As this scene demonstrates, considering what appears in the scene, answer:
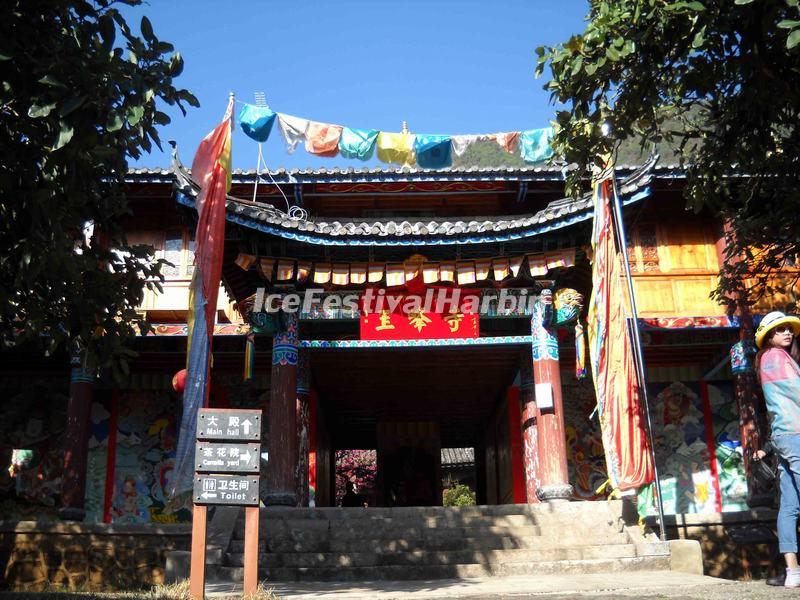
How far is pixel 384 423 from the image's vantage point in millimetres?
16531

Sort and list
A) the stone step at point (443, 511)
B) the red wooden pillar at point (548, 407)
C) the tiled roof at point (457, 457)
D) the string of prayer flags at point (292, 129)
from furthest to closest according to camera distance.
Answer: the tiled roof at point (457, 457) < the string of prayer flags at point (292, 129) < the red wooden pillar at point (548, 407) < the stone step at point (443, 511)

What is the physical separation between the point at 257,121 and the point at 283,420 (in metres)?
7.57

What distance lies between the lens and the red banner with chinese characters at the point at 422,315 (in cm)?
1091

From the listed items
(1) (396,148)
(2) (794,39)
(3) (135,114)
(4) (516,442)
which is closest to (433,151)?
(1) (396,148)

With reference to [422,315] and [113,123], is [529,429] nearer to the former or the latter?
[422,315]

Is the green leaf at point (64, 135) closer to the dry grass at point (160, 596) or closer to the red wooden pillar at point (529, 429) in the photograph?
the dry grass at point (160, 596)

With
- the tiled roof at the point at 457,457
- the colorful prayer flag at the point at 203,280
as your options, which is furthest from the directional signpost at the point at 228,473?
the tiled roof at the point at 457,457

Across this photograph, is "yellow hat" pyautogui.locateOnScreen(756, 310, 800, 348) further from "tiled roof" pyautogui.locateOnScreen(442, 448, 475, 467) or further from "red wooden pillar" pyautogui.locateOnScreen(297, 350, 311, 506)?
"tiled roof" pyautogui.locateOnScreen(442, 448, 475, 467)

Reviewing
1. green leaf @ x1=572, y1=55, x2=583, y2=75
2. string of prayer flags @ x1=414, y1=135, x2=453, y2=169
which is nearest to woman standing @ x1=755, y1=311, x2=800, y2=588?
green leaf @ x1=572, y1=55, x2=583, y2=75

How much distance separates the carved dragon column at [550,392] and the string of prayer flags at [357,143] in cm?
659

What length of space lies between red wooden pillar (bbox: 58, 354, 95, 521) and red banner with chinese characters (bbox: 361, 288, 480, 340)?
4.24 m

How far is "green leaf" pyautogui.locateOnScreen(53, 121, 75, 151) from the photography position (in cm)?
489

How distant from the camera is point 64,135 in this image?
4902 millimetres

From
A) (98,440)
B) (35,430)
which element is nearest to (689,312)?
(98,440)
